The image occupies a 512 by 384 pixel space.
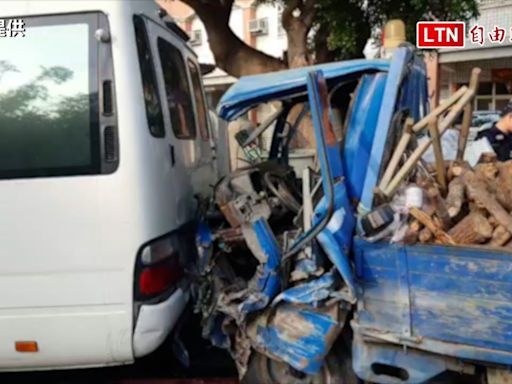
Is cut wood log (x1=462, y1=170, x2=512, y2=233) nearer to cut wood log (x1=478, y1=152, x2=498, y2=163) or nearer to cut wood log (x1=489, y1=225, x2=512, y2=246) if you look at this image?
cut wood log (x1=489, y1=225, x2=512, y2=246)

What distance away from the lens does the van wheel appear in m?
2.69

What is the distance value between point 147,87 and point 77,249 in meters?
0.92

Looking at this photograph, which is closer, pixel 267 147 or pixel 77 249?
pixel 77 249

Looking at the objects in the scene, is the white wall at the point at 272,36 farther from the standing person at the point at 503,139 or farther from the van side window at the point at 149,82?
the van side window at the point at 149,82

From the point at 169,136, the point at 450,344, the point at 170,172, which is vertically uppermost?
the point at 169,136

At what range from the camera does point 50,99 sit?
8.43ft

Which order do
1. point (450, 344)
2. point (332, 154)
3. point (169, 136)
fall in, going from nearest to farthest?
point (450, 344)
point (332, 154)
point (169, 136)

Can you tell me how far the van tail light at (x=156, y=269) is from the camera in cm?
258

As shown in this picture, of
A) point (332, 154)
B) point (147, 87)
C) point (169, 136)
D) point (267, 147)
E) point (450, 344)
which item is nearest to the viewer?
point (450, 344)

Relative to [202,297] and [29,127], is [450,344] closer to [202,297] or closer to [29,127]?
[202,297]

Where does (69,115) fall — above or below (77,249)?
above

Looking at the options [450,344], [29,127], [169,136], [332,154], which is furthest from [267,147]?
[450,344]

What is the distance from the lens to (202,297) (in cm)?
296

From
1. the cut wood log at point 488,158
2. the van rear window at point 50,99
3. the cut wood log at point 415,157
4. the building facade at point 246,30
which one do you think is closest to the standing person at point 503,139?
the cut wood log at point 488,158
